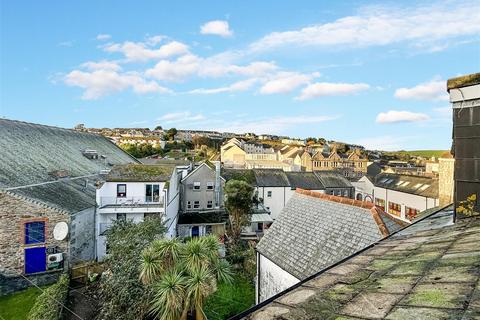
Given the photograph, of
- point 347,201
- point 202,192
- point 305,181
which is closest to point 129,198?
point 202,192

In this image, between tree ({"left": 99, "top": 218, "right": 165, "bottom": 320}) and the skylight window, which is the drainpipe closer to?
tree ({"left": 99, "top": 218, "right": 165, "bottom": 320})

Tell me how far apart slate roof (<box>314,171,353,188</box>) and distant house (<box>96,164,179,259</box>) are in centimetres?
3028

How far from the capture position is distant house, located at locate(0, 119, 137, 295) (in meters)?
19.7

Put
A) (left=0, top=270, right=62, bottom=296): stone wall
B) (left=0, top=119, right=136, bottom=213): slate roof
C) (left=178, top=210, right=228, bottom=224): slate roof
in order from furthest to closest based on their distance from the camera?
(left=178, top=210, right=228, bottom=224): slate roof < (left=0, top=119, right=136, bottom=213): slate roof < (left=0, top=270, right=62, bottom=296): stone wall

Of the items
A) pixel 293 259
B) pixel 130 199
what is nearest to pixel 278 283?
pixel 293 259

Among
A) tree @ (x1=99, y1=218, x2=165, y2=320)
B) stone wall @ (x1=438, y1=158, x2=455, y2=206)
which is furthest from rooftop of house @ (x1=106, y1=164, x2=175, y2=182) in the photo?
stone wall @ (x1=438, y1=158, x2=455, y2=206)

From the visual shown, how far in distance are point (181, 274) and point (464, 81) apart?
1179 centimetres

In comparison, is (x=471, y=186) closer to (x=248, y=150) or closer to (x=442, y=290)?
(x=442, y=290)

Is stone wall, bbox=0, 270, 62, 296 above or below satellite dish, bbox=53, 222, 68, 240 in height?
below

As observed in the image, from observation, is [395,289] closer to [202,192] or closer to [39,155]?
[39,155]

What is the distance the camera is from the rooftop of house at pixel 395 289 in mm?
2387

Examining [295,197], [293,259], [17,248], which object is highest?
[295,197]

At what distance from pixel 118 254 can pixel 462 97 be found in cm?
1669

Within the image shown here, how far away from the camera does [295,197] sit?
1741 centimetres
